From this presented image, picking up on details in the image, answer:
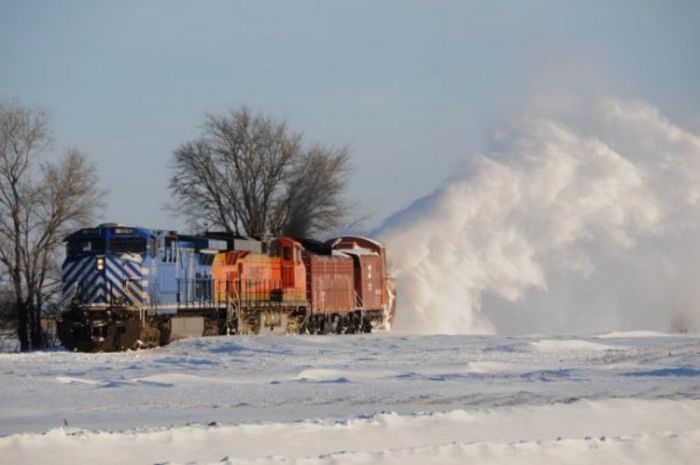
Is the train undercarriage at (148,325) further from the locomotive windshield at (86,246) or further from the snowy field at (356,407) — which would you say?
the snowy field at (356,407)

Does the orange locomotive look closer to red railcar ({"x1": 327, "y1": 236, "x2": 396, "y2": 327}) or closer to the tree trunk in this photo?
red railcar ({"x1": 327, "y1": 236, "x2": 396, "y2": 327})

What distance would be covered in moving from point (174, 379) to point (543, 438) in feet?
27.2

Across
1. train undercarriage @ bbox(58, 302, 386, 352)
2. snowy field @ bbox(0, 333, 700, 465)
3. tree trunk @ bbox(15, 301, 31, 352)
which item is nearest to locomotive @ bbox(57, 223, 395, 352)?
train undercarriage @ bbox(58, 302, 386, 352)

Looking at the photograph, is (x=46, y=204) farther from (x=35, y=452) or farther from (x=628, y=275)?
(x=35, y=452)

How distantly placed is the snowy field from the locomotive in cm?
443

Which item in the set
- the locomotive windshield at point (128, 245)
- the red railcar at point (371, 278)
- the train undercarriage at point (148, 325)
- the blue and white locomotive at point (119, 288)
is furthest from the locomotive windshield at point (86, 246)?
the red railcar at point (371, 278)

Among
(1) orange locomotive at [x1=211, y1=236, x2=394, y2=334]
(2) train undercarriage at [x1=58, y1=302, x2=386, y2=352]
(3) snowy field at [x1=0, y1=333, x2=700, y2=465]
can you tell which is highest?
(1) orange locomotive at [x1=211, y1=236, x2=394, y2=334]

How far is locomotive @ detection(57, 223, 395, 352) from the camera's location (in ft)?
102

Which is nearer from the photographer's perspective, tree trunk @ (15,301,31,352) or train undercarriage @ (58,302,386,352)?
train undercarriage @ (58,302,386,352)

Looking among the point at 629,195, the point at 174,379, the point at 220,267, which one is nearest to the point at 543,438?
the point at 174,379

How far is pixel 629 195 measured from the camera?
44.3m

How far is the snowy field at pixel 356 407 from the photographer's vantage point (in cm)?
1240

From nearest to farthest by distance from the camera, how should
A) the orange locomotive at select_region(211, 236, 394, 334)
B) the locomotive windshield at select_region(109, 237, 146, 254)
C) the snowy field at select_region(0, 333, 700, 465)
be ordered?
1. the snowy field at select_region(0, 333, 700, 465)
2. the locomotive windshield at select_region(109, 237, 146, 254)
3. the orange locomotive at select_region(211, 236, 394, 334)

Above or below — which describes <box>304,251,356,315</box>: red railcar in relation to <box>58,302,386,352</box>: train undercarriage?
above
